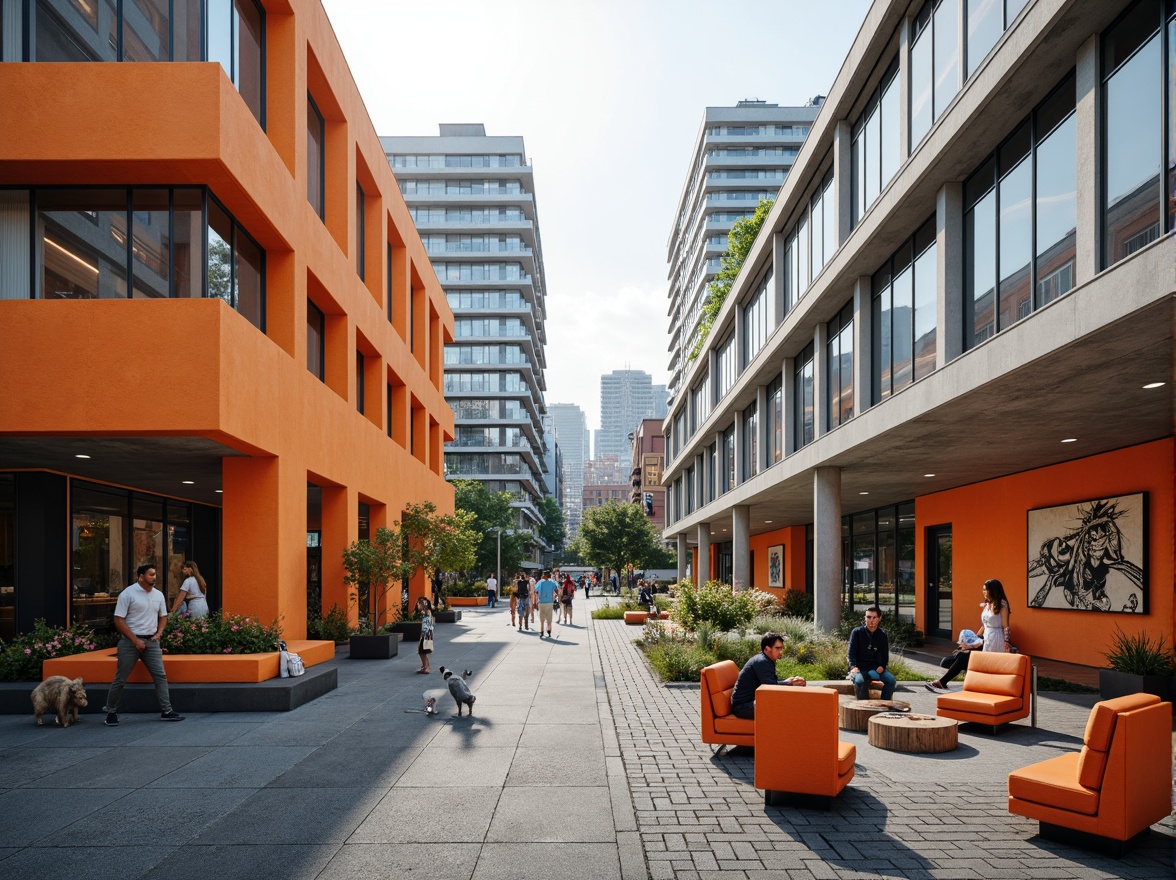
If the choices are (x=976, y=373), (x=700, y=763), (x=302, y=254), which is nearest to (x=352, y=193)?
(x=302, y=254)

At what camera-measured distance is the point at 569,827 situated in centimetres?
633

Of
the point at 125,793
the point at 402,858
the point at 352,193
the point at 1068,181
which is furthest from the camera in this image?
the point at 352,193

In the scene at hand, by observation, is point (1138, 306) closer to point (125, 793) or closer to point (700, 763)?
point (700, 763)

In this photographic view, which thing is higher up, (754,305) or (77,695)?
(754,305)

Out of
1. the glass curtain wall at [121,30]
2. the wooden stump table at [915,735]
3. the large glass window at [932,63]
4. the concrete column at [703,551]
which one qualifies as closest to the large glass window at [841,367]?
the large glass window at [932,63]

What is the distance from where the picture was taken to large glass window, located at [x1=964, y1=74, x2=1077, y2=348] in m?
9.73

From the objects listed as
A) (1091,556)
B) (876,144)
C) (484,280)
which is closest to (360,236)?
(876,144)

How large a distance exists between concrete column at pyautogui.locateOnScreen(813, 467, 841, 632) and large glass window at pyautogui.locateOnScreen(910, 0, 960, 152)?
8.16 m

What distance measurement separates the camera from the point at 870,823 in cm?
643

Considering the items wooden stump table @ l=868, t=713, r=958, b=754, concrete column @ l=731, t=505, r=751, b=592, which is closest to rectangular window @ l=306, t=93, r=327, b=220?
wooden stump table @ l=868, t=713, r=958, b=754

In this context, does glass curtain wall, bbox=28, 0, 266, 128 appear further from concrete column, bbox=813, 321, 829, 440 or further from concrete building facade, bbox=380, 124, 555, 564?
concrete building facade, bbox=380, 124, 555, 564

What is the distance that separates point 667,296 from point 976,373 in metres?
97.3

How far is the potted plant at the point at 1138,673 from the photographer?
11062mm

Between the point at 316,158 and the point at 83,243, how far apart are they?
25.6ft
